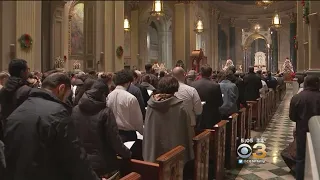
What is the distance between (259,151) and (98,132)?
5.60m

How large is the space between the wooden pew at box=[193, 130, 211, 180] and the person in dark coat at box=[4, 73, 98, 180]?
7.41ft

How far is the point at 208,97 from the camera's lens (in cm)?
602

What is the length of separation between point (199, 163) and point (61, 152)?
2.57 m

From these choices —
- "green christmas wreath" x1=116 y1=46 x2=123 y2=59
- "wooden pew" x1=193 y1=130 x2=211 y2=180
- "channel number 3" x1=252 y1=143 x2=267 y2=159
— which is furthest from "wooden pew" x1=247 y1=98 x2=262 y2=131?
"green christmas wreath" x1=116 y1=46 x2=123 y2=59

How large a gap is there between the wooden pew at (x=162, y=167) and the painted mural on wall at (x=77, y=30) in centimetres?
1883

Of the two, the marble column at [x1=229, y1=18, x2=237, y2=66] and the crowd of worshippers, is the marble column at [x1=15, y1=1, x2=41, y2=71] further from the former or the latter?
the marble column at [x1=229, y1=18, x2=237, y2=66]

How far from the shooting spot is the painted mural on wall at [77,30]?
21.6 m

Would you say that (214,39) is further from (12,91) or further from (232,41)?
(12,91)

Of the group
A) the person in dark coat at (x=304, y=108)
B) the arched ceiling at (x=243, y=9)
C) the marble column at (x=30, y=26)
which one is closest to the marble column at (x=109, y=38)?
the marble column at (x=30, y=26)

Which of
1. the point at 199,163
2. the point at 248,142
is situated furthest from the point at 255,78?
the point at 199,163

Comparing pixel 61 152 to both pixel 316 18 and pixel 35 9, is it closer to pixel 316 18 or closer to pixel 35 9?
pixel 316 18

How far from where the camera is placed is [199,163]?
4.51 meters

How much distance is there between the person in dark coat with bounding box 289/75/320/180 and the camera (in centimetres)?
511

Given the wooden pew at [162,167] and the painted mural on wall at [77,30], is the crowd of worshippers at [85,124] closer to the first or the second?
the wooden pew at [162,167]
